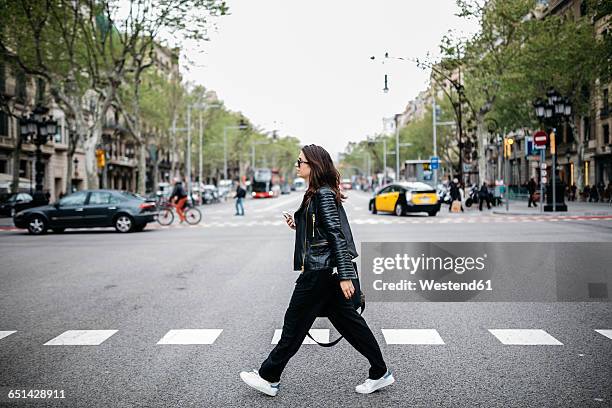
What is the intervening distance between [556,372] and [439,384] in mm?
947

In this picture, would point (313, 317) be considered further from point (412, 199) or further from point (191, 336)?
point (412, 199)

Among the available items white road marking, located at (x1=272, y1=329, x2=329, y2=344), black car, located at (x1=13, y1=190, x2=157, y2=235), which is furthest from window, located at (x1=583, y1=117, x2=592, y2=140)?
white road marking, located at (x1=272, y1=329, x2=329, y2=344)

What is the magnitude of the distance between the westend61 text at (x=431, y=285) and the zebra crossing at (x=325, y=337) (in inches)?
91.7

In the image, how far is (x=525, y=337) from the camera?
665 cm

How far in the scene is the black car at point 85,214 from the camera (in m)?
22.5

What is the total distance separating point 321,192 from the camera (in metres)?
4.79

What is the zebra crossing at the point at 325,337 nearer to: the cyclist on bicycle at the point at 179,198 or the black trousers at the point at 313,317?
the black trousers at the point at 313,317

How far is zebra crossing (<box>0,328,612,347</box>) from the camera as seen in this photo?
6.52m

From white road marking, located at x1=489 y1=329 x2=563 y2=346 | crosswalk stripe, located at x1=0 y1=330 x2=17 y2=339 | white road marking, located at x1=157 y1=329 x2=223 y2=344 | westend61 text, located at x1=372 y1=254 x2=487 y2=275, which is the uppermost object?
westend61 text, located at x1=372 y1=254 x2=487 y2=275

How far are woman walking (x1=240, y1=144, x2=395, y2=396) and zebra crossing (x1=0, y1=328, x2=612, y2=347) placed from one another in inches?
64.3

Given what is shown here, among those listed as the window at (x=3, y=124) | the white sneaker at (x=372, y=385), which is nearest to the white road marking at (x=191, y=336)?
the white sneaker at (x=372, y=385)

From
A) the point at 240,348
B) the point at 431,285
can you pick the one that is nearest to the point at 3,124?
the point at 431,285

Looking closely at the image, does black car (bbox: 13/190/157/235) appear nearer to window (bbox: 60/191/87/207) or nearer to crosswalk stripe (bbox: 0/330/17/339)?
window (bbox: 60/191/87/207)

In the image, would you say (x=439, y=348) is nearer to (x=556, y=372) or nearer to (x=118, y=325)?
(x=556, y=372)
